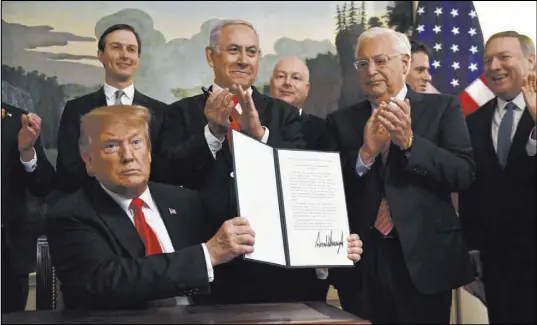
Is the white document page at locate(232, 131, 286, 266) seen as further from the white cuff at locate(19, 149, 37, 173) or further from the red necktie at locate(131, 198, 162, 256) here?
the white cuff at locate(19, 149, 37, 173)

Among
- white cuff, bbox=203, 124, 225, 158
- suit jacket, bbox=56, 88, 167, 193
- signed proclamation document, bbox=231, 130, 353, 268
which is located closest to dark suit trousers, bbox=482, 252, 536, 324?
signed proclamation document, bbox=231, 130, 353, 268

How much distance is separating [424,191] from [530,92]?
747mm

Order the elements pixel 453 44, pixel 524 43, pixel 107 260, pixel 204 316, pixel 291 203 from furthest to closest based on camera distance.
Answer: pixel 453 44
pixel 524 43
pixel 291 203
pixel 107 260
pixel 204 316

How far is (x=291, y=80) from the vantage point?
4125mm

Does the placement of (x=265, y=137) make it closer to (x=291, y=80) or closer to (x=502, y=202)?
(x=291, y=80)

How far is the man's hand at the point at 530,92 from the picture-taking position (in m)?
3.43

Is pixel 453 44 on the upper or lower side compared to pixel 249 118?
upper

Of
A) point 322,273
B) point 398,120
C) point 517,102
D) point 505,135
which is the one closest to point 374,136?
point 398,120

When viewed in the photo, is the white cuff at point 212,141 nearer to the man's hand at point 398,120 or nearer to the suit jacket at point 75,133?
the suit jacket at point 75,133

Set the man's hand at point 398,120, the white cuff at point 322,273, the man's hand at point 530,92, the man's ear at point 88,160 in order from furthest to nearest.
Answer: the man's hand at point 530,92, the white cuff at point 322,273, the man's hand at point 398,120, the man's ear at point 88,160

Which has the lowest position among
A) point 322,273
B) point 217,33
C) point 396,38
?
point 322,273

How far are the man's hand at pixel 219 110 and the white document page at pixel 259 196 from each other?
28cm

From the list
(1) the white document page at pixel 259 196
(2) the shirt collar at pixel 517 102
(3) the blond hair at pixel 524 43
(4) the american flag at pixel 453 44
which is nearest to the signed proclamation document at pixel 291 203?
(1) the white document page at pixel 259 196

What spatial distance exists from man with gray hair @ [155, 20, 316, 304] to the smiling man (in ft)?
0.52
